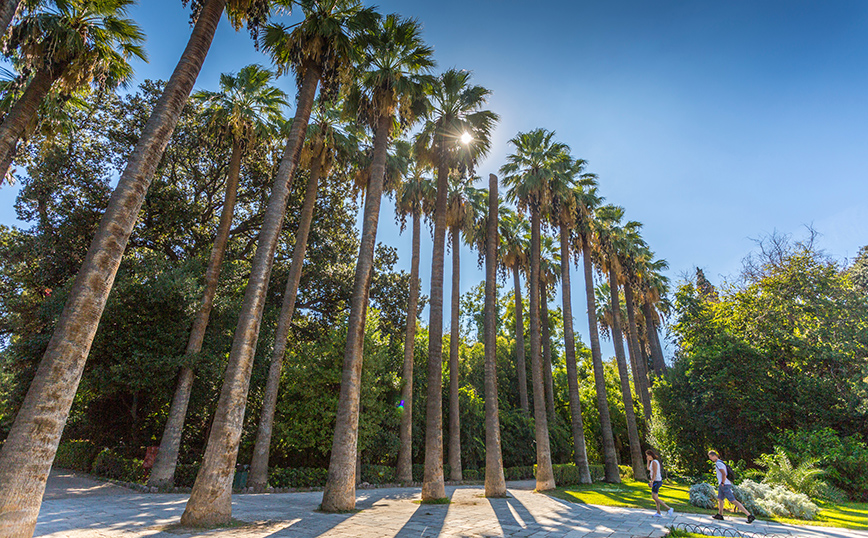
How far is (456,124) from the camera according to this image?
16422mm

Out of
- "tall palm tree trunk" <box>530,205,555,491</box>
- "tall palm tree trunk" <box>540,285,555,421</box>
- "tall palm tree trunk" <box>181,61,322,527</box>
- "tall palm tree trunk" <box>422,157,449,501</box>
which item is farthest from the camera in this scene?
"tall palm tree trunk" <box>540,285,555,421</box>

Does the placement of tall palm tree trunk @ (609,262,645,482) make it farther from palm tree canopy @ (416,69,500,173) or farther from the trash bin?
the trash bin

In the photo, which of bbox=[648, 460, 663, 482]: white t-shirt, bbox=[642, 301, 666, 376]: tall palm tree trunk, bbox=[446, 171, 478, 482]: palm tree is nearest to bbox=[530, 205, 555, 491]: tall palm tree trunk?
bbox=[446, 171, 478, 482]: palm tree

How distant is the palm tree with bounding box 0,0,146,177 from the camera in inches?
439

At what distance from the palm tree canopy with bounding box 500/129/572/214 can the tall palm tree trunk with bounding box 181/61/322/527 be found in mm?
14108

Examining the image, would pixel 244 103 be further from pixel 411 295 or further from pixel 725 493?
pixel 725 493

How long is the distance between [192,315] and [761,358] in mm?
26083

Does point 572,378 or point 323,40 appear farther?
point 572,378

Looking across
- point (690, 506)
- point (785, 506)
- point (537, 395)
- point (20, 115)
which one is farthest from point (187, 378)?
point (785, 506)

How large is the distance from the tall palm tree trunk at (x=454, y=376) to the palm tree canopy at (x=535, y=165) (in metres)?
4.05

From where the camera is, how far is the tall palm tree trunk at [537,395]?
56.0 ft

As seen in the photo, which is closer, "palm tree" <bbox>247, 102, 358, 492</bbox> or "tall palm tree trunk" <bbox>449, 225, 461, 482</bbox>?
"palm tree" <bbox>247, 102, 358, 492</bbox>

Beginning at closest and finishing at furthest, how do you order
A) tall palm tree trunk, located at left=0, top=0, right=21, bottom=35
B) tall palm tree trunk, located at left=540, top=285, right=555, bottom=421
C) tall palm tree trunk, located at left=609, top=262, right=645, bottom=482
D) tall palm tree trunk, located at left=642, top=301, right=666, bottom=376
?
tall palm tree trunk, located at left=0, top=0, right=21, bottom=35, tall palm tree trunk, located at left=609, top=262, right=645, bottom=482, tall palm tree trunk, located at left=540, top=285, right=555, bottom=421, tall palm tree trunk, located at left=642, top=301, right=666, bottom=376

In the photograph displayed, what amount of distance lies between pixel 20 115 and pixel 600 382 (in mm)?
25658
